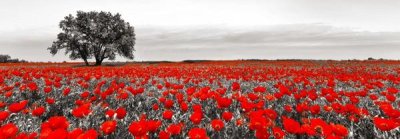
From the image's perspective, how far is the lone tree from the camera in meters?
44.8

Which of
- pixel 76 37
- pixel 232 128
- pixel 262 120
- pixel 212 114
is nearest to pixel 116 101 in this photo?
pixel 212 114

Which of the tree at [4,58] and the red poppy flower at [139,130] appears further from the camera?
the tree at [4,58]

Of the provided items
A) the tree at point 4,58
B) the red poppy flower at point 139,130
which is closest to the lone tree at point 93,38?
the tree at point 4,58

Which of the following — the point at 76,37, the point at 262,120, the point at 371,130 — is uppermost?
the point at 76,37

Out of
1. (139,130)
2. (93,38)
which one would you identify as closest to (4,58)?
(93,38)

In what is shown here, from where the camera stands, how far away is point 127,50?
47969 mm

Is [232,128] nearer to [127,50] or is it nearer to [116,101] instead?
[116,101]

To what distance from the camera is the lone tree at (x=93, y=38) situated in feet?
147

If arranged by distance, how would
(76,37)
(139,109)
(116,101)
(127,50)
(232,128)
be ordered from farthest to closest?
(127,50)
(76,37)
(116,101)
(139,109)
(232,128)

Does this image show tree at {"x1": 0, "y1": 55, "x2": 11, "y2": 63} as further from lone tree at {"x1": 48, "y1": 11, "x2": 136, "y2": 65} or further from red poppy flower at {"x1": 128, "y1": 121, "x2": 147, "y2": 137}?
red poppy flower at {"x1": 128, "y1": 121, "x2": 147, "y2": 137}

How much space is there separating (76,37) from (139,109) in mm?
41728

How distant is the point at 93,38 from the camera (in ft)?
150

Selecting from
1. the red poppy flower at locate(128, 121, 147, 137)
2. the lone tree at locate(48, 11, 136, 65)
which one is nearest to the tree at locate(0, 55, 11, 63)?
the lone tree at locate(48, 11, 136, 65)

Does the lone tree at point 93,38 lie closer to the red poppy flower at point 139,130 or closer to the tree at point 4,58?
the tree at point 4,58
